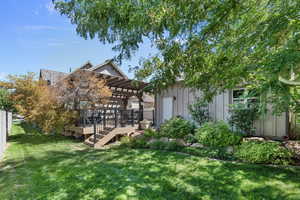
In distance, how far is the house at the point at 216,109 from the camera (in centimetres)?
705

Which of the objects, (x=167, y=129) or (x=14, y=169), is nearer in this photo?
(x=14, y=169)

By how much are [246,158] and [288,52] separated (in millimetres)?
3940

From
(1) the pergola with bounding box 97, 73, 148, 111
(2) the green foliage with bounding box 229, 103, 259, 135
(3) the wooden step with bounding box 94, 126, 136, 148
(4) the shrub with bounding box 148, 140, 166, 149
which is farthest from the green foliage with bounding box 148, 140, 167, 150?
(1) the pergola with bounding box 97, 73, 148, 111

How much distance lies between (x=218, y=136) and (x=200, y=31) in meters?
4.09

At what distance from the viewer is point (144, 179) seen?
3.82m

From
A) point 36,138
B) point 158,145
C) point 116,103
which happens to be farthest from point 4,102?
point 158,145

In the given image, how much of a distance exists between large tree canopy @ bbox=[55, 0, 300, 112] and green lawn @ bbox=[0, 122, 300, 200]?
1860mm

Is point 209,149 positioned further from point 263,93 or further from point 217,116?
point 263,93

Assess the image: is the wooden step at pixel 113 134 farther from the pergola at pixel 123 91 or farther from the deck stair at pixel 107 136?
the pergola at pixel 123 91

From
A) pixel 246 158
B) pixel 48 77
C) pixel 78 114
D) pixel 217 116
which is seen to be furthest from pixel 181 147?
pixel 48 77

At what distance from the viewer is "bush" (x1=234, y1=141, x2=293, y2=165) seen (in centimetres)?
437

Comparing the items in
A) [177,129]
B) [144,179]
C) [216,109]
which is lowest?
[144,179]

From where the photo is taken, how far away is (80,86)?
29.9 feet

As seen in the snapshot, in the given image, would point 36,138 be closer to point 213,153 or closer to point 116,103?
point 116,103
